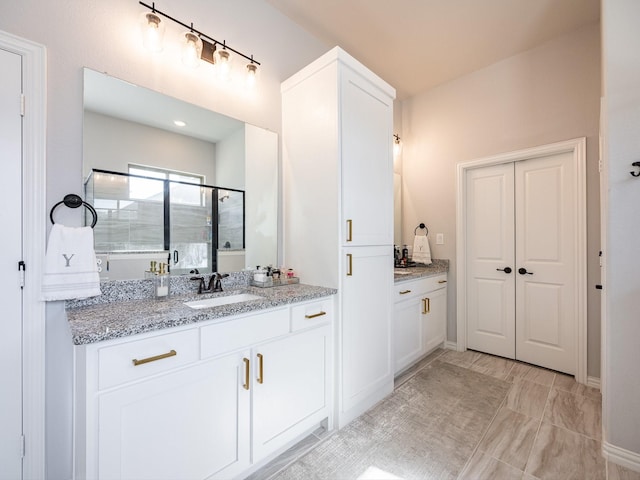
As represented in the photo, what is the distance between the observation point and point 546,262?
278cm

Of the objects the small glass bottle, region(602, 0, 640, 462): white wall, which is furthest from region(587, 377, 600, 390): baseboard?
the small glass bottle

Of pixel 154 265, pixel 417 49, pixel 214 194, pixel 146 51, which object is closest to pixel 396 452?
pixel 154 265

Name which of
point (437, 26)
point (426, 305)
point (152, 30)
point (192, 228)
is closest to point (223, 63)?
point (152, 30)

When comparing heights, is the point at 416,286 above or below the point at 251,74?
below

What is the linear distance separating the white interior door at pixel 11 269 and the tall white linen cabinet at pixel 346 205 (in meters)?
1.48

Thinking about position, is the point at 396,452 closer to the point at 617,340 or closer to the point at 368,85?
the point at 617,340

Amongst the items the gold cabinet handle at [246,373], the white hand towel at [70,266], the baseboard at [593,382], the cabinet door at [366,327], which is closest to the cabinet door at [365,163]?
the cabinet door at [366,327]

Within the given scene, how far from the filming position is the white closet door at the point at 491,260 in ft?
9.81

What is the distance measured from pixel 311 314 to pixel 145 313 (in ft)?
2.88

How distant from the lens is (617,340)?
160 centimetres

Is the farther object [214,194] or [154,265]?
[214,194]

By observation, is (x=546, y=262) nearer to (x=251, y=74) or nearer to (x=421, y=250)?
(x=421, y=250)

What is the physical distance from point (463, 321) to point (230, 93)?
3243 millimetres

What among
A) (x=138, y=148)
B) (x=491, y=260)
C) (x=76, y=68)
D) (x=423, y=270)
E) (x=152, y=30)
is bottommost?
(x=423, y=270)
